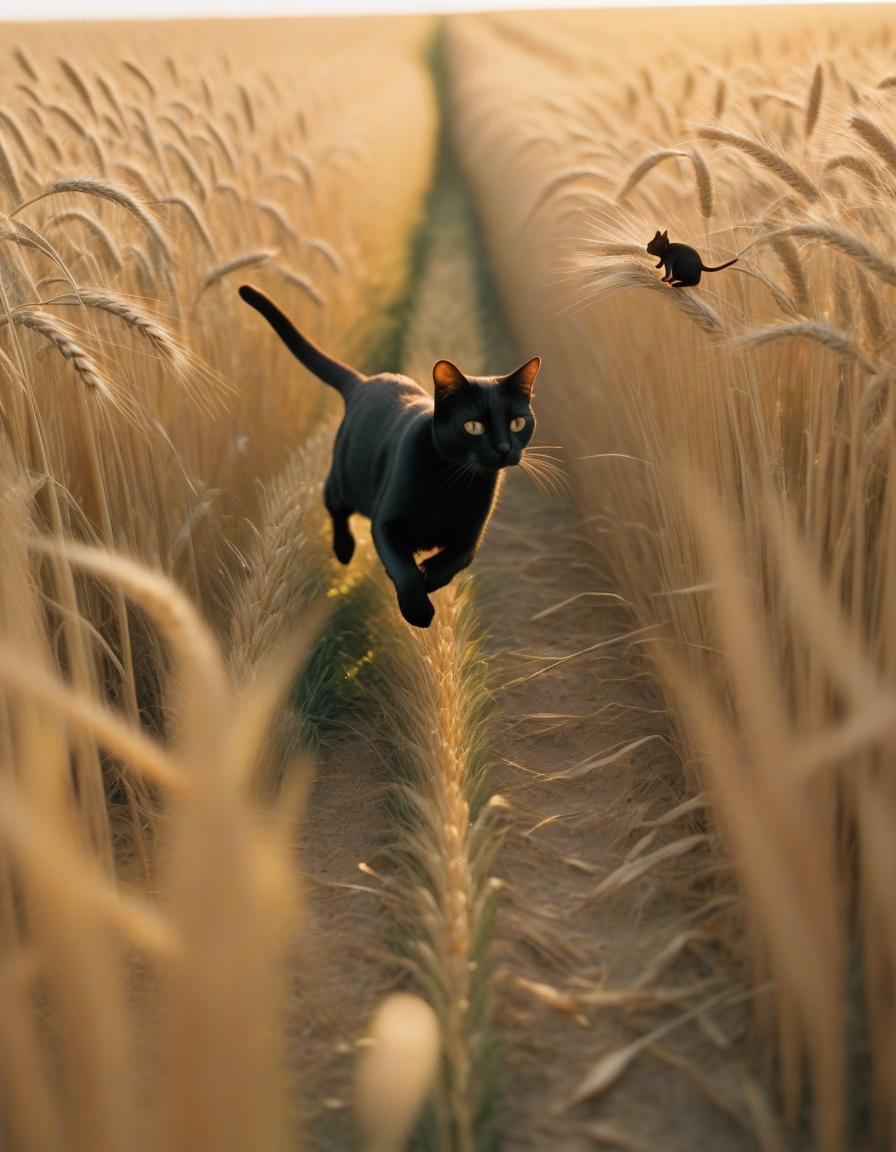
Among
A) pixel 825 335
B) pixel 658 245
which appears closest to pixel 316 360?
pixel 658 245

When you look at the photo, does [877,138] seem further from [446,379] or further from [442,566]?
[442,566]

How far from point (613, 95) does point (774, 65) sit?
120 centimetres

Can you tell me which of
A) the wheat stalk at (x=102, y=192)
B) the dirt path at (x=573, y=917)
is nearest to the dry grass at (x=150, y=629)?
the wheat stalk at (x=102, y=192)

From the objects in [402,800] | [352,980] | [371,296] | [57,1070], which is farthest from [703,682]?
[371,296]

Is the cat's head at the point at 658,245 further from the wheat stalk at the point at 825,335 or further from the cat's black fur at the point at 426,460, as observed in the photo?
the wheat stalk at the point at 825,335

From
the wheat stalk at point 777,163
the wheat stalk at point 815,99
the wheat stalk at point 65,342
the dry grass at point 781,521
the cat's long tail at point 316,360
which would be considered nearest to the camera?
the dry grass at point 781,521

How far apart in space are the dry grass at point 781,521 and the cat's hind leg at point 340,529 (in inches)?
34.5

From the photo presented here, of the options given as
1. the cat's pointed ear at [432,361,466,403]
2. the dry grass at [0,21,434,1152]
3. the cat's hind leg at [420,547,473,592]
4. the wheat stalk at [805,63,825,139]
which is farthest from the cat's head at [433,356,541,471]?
the wheat stalk at [805,63,825,139]

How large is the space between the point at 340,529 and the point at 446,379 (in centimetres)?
106

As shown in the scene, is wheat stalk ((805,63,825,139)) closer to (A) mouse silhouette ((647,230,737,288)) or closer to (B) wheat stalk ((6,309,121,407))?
(A) mouse silhouette ((647,230,737,288))

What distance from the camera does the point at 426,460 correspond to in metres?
2.78

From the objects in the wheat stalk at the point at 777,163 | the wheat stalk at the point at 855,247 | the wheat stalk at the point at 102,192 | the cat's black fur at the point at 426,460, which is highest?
the wheat stalk at the point at 102,192

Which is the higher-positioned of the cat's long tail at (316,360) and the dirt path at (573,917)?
the cat's long tail at (316,360)

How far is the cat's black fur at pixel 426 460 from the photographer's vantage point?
261cm
